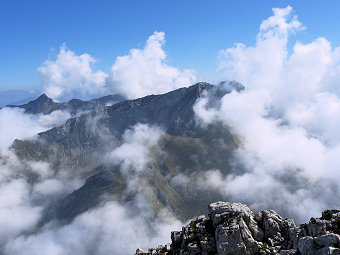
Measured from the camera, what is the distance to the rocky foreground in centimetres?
4406

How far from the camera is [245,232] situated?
47656 millimetres

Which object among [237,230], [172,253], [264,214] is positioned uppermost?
[264,214]

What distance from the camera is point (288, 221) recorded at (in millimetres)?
51312

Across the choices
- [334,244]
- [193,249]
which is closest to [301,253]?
[334,244]

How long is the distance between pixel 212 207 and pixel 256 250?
1248 centimetres

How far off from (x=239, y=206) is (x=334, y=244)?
2056 centimetres

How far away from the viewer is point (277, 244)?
46719mm

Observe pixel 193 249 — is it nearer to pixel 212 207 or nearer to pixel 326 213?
pixel 212 207

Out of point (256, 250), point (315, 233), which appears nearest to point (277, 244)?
point (256, 250)

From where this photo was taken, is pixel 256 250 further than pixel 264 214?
No

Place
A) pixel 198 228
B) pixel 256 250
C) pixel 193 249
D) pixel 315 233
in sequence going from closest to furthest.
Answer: pixel 315 233 < pixel 256 250 < pixel 193 249 < pixel 198 228

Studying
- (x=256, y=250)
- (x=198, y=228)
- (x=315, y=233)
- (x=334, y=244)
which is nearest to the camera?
(x=334, y=244)

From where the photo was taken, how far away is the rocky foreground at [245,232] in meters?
44.1

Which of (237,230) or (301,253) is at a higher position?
(237,230)
